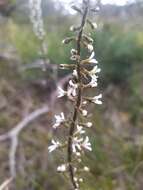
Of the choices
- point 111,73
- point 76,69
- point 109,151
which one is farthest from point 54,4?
point 76,69

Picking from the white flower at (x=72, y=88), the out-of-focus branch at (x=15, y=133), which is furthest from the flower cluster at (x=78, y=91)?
the out-of-focus branch at (x=15, y=133)

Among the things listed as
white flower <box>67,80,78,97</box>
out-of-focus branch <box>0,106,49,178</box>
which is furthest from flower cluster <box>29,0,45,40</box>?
white flower <box>67,80,78,97</box>

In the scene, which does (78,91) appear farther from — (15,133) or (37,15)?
(15,133)

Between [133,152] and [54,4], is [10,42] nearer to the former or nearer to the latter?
[54,4]

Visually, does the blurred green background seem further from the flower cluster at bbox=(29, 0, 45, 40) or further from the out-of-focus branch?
the flower cluster at bbox=(29, 0, 45, 40)

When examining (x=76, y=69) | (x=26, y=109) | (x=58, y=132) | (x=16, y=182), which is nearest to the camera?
(x=76, y=69)

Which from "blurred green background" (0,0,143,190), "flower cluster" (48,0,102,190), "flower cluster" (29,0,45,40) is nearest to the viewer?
"flower cluster" (48,0,102,190)

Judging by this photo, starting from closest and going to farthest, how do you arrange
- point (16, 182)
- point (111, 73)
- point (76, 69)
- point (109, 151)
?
point (76, 69) < point (16, 182) < point (109, 151) < point (111, 73)

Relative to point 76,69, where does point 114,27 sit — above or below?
above
